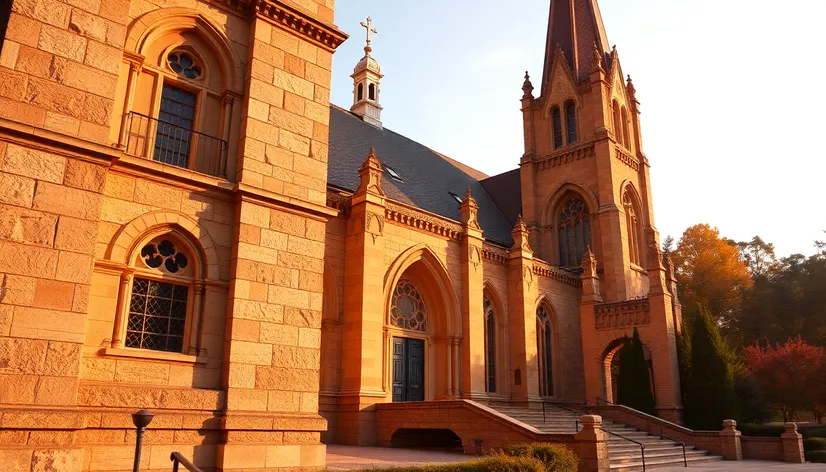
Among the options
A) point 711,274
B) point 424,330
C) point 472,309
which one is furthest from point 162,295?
point 711,274

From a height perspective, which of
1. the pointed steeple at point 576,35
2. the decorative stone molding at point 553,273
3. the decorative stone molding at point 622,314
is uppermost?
the pointed steeple at point 576,35

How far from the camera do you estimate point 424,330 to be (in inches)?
918

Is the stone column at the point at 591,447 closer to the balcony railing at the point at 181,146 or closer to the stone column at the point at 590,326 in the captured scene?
the balcony railing at the point at 181,146

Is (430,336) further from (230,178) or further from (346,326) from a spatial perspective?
(230,178)

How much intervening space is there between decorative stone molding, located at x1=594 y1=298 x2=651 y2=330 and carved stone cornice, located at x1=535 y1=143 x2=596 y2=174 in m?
8.90

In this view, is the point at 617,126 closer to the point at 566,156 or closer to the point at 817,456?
the point at 566,156

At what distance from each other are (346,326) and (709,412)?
15026mm

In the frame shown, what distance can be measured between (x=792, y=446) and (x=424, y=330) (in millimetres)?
12939

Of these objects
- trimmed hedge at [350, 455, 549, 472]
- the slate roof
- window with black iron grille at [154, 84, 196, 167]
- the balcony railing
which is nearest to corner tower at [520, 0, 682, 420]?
the slate roof

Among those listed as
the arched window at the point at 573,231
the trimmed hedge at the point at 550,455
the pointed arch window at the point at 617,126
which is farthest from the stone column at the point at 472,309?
the pointed arch window at the point at 617,126

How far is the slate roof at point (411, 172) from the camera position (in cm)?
2461

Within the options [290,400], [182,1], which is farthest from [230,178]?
[290,400]

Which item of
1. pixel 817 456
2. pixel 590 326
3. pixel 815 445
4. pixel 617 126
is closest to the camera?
pixel 817 456

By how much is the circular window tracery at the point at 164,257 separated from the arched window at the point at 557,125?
27.8m
